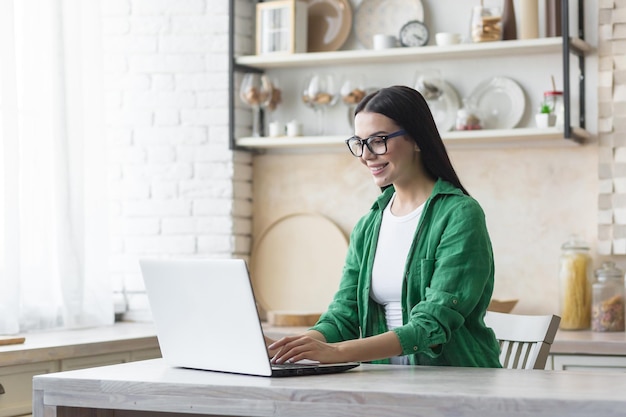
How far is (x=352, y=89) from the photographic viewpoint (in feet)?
13.2

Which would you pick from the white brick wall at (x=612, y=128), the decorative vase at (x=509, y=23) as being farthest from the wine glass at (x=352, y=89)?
the white brick wall at (x=612, y=128)

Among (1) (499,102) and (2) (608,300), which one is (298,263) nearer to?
(1) (499,102)

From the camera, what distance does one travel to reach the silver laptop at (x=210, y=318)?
6.22 feet

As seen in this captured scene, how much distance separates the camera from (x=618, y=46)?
12.3 ft

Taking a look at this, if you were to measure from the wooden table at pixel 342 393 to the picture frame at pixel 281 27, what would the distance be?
7.20 ft

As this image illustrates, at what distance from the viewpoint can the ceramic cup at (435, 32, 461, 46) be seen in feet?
12.7

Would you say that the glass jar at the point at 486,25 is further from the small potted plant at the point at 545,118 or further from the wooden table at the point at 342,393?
the wooden table at the point at 342,393

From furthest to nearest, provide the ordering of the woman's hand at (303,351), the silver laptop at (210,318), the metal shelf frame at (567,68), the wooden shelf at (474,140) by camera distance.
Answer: the wooden shelf at (474,140)
the metal shelf frame at (567,68)
the woman's hand at (303,351)
the silver laptop at (210,318)

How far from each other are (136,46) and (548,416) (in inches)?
116

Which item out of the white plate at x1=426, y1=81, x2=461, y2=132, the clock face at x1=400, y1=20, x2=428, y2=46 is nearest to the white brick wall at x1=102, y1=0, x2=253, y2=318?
the clock face at x1=400, y1=20, x2=428, y2=46

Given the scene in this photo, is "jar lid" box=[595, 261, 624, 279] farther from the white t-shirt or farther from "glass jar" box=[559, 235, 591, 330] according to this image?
the white t-shirt

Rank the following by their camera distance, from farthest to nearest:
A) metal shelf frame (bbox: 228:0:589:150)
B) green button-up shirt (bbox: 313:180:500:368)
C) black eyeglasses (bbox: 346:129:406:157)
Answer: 1. metal shelf frame (bbox: 228:0:589:150)
2. black eyeglasses (bbox: 346:129:406:157)
3. green button-up shirt (bbox: 313:180:500:368)

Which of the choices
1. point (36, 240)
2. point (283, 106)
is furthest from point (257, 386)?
point (283, 106)

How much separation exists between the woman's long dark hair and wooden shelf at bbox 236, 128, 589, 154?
1410 mm
